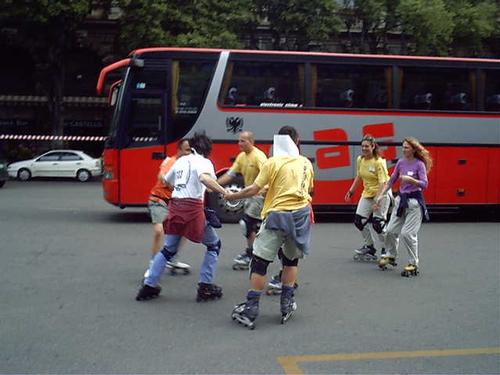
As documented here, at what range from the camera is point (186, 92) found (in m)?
12.8

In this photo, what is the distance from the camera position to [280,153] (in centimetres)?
603

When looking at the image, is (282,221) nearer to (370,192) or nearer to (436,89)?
(370,192)

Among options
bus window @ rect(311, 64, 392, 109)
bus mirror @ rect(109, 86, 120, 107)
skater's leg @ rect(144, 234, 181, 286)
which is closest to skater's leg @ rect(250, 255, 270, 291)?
skater's leg @ rect(144, 234, 181, 286)

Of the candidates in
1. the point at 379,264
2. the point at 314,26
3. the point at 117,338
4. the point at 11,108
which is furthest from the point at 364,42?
the point at 117,338

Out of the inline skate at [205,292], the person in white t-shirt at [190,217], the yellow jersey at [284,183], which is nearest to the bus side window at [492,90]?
the person in white t-shirt at [190,217]

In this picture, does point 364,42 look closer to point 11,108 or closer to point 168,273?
point 11,108

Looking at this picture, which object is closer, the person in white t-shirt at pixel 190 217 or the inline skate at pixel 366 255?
the person in white t-shirt at pixel 190 217

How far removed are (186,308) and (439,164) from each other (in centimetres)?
899

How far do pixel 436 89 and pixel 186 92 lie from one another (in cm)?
542

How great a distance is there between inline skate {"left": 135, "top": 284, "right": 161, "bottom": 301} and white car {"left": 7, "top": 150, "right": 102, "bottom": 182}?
1995 cm

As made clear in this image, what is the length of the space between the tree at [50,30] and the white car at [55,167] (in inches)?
108

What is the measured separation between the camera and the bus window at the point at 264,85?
12961mm

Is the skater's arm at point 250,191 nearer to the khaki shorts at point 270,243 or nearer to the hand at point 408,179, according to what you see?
the khaki shorts at point 270,243

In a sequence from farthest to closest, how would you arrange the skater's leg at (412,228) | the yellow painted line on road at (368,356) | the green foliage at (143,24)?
the green foliage at (143,24), the skater's leg at (412,228), the yellow painted line on road at (368,356)
